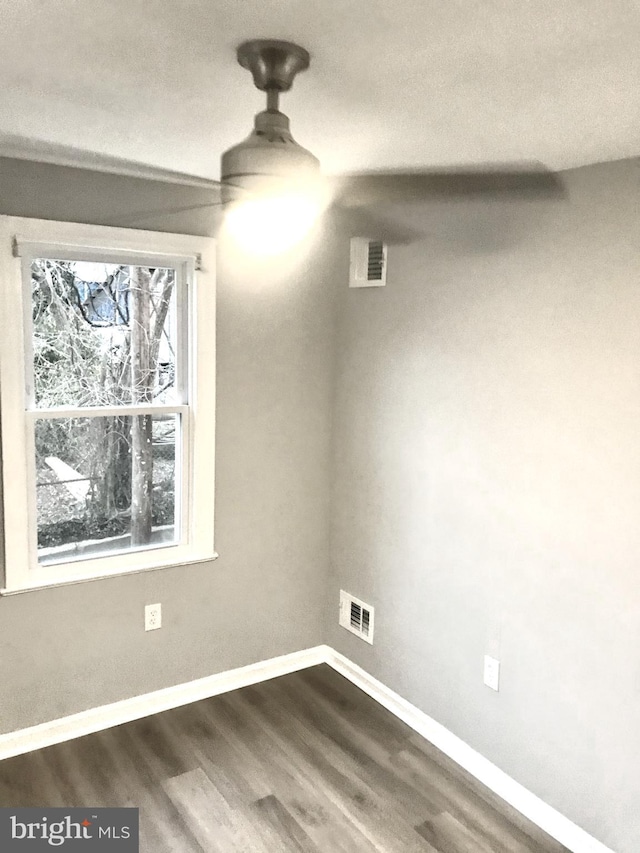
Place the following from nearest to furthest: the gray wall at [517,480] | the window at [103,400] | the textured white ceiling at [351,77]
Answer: the textured white ceiling at [351,77]
the gray wall at [517,480]
the window at [103,400]

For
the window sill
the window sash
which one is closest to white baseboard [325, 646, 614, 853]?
the window sill

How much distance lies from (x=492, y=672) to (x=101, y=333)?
2.05 meters

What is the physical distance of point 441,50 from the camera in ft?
4.65

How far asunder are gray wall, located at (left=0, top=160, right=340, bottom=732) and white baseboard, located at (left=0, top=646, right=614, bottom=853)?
0.05 m

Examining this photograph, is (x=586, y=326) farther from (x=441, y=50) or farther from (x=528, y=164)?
(x=441, y=50)

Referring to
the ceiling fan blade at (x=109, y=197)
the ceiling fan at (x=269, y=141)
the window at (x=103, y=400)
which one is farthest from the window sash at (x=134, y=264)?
the ceiling fan at (x=269, y=141)

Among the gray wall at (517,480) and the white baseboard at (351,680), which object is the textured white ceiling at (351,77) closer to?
the gray wall at (517,480)

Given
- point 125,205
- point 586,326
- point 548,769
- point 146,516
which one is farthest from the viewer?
point 146,516

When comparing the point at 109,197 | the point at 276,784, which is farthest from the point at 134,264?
the point at 276,784

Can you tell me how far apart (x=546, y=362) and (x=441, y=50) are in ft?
4.02

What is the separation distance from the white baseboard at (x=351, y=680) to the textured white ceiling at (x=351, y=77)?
2.22 metres

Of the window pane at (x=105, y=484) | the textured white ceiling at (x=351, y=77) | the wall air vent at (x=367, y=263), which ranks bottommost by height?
the window pane at (x=105, y=484)

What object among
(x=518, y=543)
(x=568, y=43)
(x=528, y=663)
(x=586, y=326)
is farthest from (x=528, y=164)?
(x=528, y=663)

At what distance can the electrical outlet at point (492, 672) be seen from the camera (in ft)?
8.60
